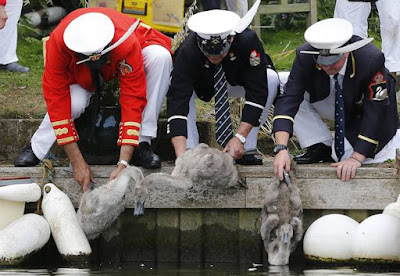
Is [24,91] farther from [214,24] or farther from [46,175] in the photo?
[214,24]

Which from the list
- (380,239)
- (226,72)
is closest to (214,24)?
(226,72)

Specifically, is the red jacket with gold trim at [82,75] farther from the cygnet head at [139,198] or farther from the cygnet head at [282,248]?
the cygnet head at [282,248]

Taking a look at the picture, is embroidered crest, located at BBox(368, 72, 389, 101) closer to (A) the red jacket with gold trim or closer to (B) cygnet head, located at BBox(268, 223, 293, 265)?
(B) cygnet head, located at BBox(268, 223, 293, 265)

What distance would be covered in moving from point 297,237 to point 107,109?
1512 millimetres

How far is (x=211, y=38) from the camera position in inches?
293

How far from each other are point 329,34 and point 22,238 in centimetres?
215

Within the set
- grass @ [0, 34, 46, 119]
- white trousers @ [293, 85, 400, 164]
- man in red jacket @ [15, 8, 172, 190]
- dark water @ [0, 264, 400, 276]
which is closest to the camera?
dark water @ [0, 264, 400, 276]

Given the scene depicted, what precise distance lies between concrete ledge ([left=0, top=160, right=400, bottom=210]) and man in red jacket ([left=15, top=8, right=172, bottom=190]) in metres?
0.40

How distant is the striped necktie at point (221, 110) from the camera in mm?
7715

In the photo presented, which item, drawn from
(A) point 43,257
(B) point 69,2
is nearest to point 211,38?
(A) point 43,257

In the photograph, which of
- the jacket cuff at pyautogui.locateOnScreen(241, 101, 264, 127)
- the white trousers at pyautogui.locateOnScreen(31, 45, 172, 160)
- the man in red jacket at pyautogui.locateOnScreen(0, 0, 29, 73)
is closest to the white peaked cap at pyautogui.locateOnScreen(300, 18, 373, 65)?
the jacket cuff at pyautogui.locateOnScreen(241, 101, 264, 127)

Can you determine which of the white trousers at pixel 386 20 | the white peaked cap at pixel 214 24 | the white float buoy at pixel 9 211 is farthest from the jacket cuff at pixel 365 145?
the white float buoy at pixel 9 211

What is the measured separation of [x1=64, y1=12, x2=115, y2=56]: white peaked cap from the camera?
729cm

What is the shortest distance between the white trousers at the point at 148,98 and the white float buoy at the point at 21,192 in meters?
0.35
